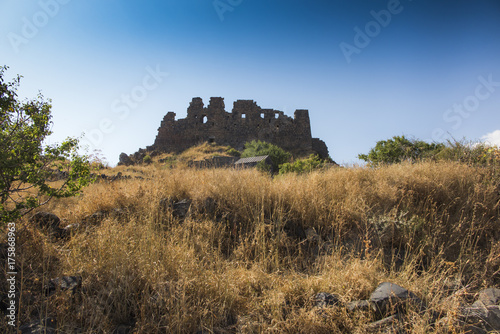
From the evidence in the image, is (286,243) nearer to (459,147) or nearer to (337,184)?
(337,184)

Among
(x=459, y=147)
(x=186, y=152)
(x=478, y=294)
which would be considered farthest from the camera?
(x=186, y=152)

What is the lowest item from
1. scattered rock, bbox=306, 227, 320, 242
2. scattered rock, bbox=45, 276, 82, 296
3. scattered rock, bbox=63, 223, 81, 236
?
scattered rock, bbox=45, 276, 82, 296

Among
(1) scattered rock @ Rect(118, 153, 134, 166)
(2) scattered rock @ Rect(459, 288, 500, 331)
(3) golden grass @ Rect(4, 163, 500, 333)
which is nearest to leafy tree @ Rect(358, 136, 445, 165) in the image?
(3) golden grass @ Rect(4, 163, 500, 333)

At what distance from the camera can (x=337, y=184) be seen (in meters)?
6.36

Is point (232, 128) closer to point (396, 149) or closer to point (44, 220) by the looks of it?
point (396, 149)

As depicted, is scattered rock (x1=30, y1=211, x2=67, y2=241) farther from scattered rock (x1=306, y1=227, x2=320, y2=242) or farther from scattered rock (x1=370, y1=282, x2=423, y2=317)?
scattered rock (x1=370, y1=282, x2=423, y2=317)

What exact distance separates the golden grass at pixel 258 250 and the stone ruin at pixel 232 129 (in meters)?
23.2

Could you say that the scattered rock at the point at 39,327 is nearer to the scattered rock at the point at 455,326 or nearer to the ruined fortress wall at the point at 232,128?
the scattered rock at the point at 455,326

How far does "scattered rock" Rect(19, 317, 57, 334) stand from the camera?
2730 millimetres

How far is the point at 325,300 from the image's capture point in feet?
11.2

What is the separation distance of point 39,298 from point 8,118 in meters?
2.53

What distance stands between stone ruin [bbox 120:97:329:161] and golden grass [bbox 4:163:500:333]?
23174 millimetres

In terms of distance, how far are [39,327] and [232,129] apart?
92.8 feet

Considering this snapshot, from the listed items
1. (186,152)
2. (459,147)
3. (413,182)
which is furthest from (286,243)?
(186,152)
